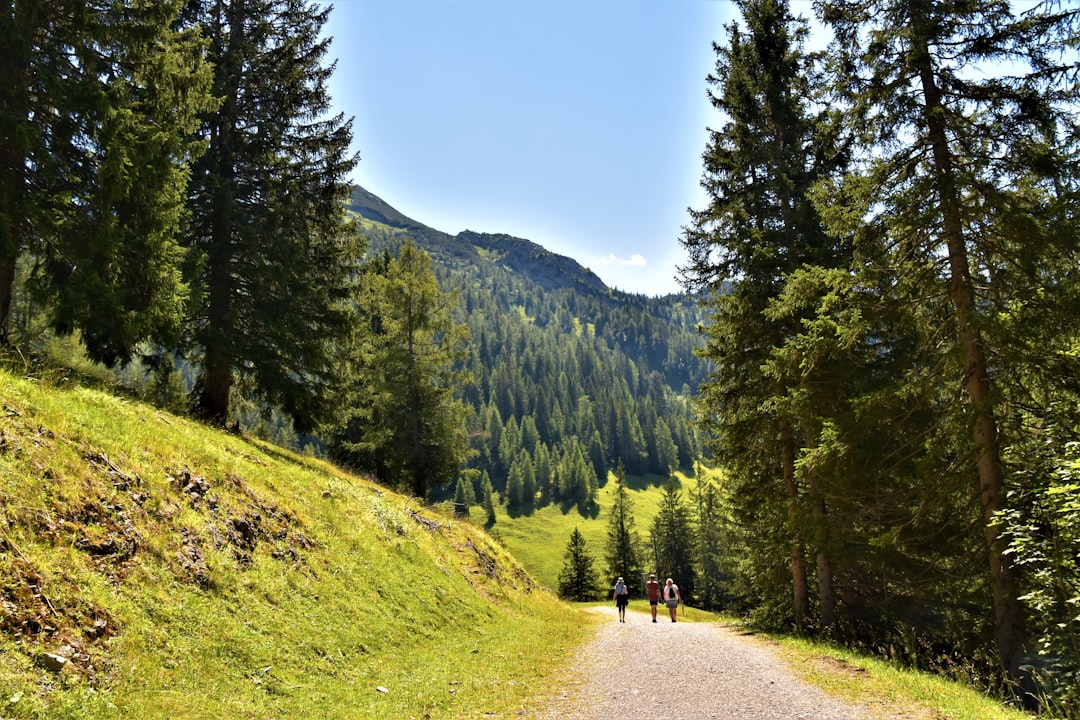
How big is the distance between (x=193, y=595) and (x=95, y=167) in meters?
9.79

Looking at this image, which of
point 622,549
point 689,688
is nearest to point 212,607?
point 689,688

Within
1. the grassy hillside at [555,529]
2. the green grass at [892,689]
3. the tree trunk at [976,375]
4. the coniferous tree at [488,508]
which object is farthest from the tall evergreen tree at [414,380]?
the coniferous tree at [488,508]

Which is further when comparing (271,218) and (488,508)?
(488,508)

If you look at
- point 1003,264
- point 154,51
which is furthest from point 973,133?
point 154,51

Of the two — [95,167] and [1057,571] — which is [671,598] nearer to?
[1057,571]

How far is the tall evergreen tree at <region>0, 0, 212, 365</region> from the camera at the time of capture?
425 inches

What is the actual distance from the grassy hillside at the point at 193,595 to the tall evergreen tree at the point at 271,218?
5297mm

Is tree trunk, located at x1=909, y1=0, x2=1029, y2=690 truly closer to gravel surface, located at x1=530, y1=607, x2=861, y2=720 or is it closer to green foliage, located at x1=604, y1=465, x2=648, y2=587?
gravel surface, located at x1=530, y1=607, x2=861, y2=720

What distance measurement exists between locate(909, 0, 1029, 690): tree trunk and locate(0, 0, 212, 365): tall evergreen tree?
618 inches

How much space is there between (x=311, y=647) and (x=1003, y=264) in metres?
13.9

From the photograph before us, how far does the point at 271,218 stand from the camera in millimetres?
18438

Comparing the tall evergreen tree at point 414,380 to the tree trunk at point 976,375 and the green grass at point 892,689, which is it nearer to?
the green grass at point 892,689

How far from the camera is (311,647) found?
26.5 ft

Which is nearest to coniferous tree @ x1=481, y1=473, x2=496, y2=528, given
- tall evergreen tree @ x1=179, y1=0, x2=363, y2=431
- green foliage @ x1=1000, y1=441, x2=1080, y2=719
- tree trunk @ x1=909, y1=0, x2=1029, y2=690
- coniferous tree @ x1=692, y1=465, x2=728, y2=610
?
coniferous tree @ x1=692, y1=465, x2=728, y2=610
